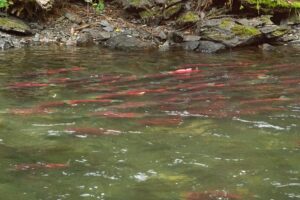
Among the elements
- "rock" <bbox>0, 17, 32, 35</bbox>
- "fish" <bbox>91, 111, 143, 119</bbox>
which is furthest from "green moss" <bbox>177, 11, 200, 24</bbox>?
"fish" <bbox>91, 111, 143, 119</bbox>

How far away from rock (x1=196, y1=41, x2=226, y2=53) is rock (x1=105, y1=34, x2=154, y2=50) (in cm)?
133

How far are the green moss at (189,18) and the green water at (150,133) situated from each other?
4.11 meters

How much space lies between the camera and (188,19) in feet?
46.2

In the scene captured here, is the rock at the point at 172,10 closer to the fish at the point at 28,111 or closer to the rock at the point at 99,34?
the rock at the point at 99,34

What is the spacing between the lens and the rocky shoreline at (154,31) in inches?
514

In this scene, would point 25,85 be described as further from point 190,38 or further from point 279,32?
point 279,32

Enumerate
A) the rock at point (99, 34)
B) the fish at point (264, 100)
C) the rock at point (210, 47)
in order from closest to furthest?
the fish at point (264, 100) < the rock at point (210, 47) < the rock at point (99, 34)

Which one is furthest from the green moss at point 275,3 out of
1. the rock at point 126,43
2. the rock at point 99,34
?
the rock at point 99,34

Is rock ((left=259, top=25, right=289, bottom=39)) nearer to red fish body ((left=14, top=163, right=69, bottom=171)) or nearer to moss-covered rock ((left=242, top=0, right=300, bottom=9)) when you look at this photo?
moss-covered rock ((left=242, top=0, right=300, bottom=9))

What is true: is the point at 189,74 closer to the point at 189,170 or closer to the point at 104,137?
the point at 104,137

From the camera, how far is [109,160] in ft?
15.6

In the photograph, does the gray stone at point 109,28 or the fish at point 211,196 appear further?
the gray stone at point 109,28

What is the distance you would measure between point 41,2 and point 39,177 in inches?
426

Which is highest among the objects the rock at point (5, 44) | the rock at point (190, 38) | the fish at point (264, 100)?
the rock at point (190, 38)
